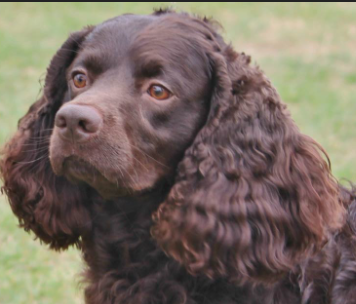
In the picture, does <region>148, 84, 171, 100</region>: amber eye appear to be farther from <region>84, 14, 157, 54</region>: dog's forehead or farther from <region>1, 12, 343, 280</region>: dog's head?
<region>84, 14, 157, 54</region>: dog's forehead

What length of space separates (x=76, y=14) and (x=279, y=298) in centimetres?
1205

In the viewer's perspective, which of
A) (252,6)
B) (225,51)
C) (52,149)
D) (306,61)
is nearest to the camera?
(52,149)

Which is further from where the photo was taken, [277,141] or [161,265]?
[161,265]

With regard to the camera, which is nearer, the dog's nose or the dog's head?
the dog's nose

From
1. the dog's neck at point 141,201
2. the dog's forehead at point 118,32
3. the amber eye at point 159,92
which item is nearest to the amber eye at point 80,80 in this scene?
the dog's forehead at point 118,32

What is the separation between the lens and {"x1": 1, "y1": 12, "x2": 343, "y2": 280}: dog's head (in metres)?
3.13

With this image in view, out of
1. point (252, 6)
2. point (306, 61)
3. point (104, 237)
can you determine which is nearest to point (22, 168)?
point (104, 237)

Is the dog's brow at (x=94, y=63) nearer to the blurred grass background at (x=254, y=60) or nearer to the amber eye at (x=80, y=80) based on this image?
the amber eye at (x=80, y=80)

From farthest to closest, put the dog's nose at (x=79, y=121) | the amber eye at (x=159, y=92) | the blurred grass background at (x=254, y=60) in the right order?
the blurred grass background at (x=254, y=60) → the amber eye at (x=159, y=92) → the dog's nose at (x=79, y=121)

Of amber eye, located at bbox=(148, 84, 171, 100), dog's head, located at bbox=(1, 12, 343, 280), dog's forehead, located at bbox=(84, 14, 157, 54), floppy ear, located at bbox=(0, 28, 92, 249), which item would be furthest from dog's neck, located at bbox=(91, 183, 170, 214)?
dog's forehead, located at bbox=(84, 14, 157, 54)

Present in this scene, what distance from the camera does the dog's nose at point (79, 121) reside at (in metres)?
2.97

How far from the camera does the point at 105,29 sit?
3.46 meters

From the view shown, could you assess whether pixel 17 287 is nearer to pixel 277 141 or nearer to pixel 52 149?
pixel 52 149

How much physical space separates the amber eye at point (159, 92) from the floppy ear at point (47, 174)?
631 mm
